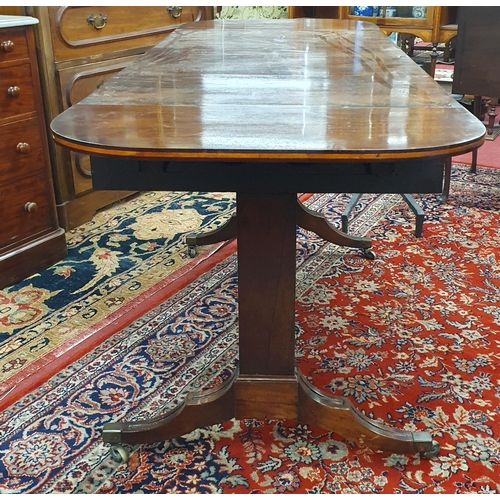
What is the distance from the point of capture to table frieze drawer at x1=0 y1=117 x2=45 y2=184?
219 cm

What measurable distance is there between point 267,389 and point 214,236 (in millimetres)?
1047

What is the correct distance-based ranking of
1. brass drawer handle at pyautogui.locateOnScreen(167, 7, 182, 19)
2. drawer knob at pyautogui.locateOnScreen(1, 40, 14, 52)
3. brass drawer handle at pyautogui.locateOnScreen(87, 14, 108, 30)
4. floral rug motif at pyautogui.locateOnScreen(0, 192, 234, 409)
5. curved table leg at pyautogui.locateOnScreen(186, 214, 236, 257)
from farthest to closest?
1. brass drawer handle at pyautogui.locateOnScreen(167, 7, 182, 19)
2. brass drawer handle at pyautogui.locateOnScreen(87, 14, 108, 30)
3. curved table leg at pyautogui.locateOnScreen(186, 214, 236, 257)
4. drawer knob at pyautogui.locateOnScreen(1, 40, 14, 52)
5. floral rug motif at pyautogui.locateOnScreen(0, 192, 234, 409)

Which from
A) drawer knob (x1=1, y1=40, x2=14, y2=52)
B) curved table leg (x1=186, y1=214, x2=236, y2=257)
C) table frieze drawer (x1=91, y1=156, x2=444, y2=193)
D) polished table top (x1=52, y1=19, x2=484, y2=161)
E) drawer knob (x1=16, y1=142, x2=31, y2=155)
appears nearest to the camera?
polished table top (x1=52, y1=19, x2=484, y2=161)

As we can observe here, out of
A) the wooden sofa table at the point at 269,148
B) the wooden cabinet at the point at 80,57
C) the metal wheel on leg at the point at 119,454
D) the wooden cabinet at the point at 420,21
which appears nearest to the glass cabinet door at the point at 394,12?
the wooden cabinet at the point at 420,21

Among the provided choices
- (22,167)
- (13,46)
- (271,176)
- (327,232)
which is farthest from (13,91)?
(271,176)

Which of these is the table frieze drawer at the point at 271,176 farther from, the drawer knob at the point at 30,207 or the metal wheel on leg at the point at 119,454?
the drawer knob at the point at 30,207

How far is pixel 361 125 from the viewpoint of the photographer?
1132mm

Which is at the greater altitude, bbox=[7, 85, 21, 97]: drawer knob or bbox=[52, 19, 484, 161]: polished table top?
bbox=[52, 19, 484, 161]: polished table top

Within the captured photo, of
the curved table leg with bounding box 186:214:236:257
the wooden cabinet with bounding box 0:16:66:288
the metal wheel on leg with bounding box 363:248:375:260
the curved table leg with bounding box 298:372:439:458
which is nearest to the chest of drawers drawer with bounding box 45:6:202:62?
the wooden cabinet with bounding box 0:16:66:288

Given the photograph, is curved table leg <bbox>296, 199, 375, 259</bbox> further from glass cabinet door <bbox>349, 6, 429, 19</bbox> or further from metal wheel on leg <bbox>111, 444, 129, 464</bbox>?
glass cabinet door <bbox>349, 6, 429, 19</bbox>

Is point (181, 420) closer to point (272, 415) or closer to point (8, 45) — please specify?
point (272, 415)

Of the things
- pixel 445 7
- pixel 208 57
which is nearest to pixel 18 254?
pixel 208 57

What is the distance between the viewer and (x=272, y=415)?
1513mm

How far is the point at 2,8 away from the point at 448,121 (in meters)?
1.82
